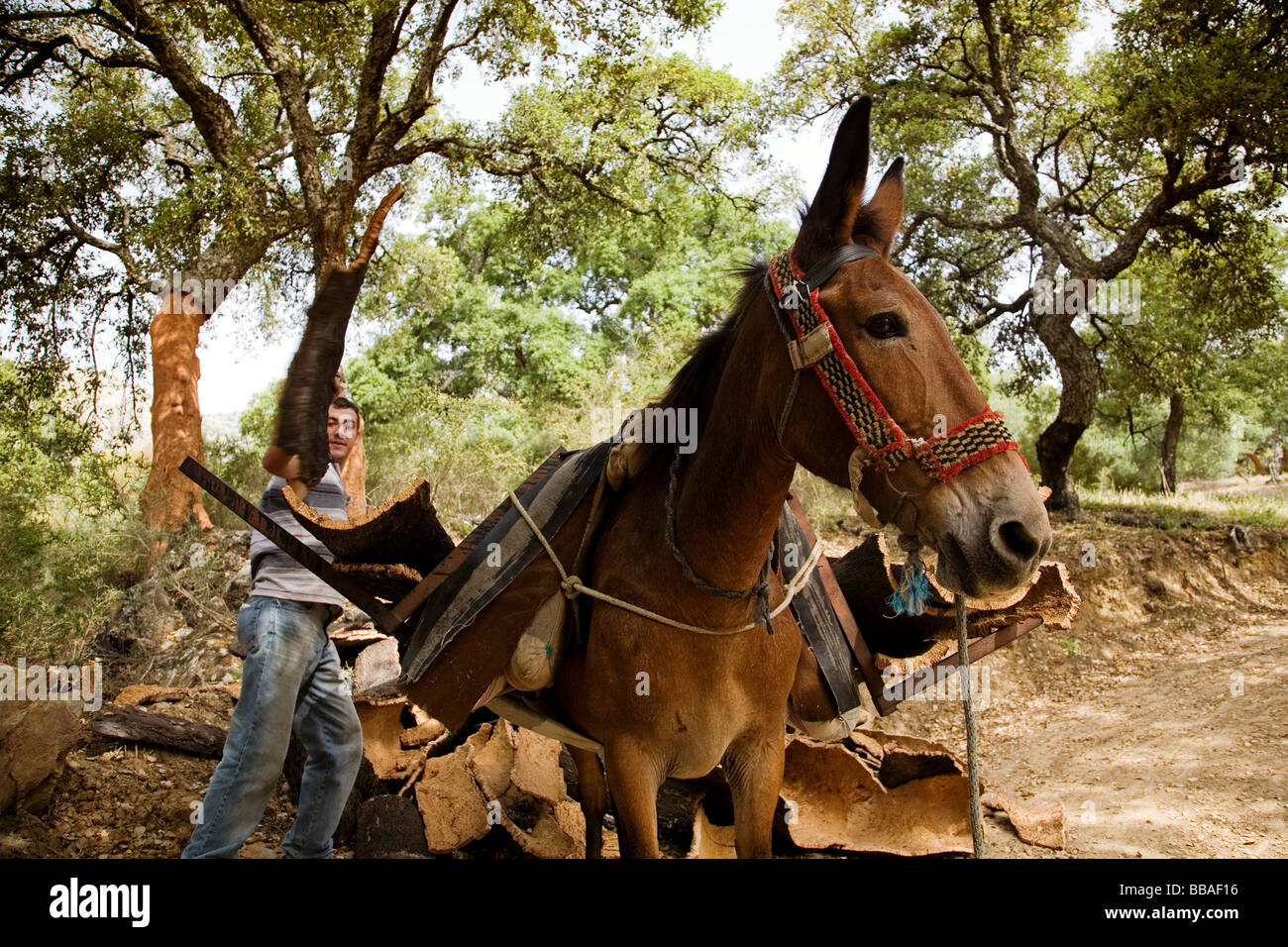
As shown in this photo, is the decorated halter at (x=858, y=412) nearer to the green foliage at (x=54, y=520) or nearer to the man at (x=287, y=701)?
the man at (x=287, y=701)

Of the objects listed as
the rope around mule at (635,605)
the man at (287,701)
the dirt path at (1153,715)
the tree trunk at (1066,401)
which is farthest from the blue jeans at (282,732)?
the tree trunk at (1066,401)

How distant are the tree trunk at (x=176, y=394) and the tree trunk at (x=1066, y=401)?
12.7 meters

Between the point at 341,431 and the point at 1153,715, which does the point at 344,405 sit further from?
the point at 1153,715

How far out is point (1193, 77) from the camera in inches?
374

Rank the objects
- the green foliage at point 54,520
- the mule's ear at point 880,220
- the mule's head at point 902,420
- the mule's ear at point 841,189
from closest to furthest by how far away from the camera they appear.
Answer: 1. the mule's head at point 902,420
2. the mule's ear at point 841,189
3. the mule's ear at point 880,220
4. the green foliage at point 54,520

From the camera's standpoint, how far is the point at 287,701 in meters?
3.11

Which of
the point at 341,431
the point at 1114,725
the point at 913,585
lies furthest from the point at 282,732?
the point at 1114,725

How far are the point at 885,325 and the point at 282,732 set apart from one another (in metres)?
2.59

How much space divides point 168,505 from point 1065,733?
10411mm

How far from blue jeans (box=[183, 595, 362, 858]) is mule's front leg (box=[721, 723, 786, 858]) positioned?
5.55 feet

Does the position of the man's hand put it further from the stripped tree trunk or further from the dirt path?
the stripped tree trunk

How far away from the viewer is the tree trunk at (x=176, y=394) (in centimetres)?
1090
